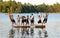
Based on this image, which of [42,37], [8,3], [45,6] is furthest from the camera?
[8,3]

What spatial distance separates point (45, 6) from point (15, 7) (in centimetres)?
732

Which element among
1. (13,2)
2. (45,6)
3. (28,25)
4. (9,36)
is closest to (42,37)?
(9,36)

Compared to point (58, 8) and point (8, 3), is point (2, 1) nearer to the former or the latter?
point (8, 3)

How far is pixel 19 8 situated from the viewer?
6366cm

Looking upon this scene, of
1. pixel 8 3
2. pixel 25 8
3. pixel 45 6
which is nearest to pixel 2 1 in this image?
pixel 8 3

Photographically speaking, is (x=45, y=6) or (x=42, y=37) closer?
(x=42, y=37)

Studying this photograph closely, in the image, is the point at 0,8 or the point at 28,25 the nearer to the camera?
the point at 28,25

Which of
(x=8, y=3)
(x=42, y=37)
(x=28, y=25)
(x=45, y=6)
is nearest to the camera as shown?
(x=42, y=37)

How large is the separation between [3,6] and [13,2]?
2.72 metres

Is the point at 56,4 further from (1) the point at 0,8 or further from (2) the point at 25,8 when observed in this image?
(1) the point at 0,8

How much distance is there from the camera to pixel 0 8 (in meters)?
66.3

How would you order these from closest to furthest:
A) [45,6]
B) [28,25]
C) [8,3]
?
1. [28,25]
2. [45,6]
3. [8,3]

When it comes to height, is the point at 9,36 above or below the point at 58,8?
above

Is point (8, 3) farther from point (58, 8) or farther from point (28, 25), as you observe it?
point (28, 25)
